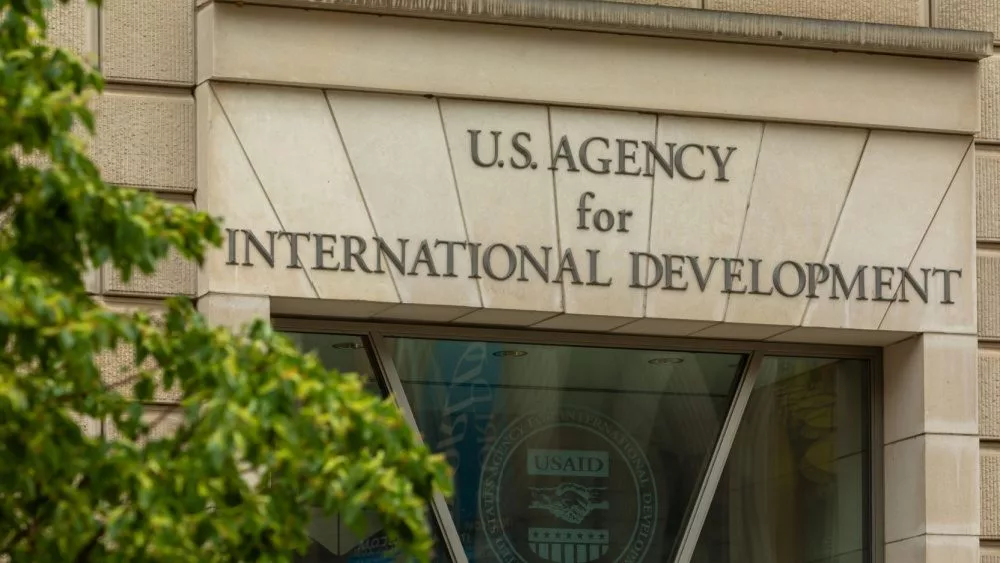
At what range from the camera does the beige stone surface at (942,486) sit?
1144 cm

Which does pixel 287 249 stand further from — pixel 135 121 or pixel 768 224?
pixel 768 224

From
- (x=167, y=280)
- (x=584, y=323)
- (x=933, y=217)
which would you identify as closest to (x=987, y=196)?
(x=933, y=217)

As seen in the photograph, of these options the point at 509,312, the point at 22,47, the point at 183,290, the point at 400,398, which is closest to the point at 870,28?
the point at 509,312

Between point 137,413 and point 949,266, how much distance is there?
6.52 m

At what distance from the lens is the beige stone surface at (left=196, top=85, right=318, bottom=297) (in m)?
10.4

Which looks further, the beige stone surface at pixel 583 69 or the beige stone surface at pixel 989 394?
the beige stone surface at pixel 989 394

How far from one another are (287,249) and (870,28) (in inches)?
145

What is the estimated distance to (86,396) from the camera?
20.9ft

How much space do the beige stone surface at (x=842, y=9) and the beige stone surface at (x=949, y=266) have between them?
3.09 feet

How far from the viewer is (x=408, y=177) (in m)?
10.8

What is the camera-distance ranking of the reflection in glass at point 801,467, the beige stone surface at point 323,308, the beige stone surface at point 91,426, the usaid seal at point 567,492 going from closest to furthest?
the beige stone surface at point 91,426
the beige stone surface at point 323,308
the usaid seal at point 567,492
the reflection in glass at point 801,467

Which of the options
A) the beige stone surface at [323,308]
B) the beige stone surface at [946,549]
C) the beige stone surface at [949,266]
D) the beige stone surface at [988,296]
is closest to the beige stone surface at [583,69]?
the beige stone surface at [949,266]

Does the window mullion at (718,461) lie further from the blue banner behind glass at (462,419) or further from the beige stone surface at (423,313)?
the beige stone surface at (423,313)

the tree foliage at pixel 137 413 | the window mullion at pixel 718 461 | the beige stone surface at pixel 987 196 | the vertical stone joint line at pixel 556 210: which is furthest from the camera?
the beige stone surface at pixel 987 196
